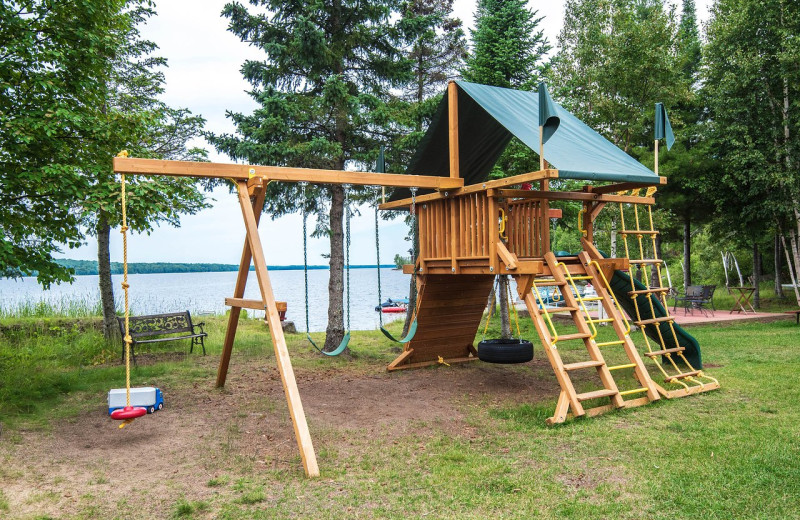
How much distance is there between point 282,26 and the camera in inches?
409

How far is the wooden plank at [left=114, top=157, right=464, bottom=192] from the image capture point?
18.5 feet

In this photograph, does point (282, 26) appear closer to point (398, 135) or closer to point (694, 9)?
point (398, 135)

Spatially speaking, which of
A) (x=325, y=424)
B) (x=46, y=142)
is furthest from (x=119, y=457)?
(x=46, y=142)

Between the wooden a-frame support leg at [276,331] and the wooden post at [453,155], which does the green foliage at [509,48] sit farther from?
the wooden a-frame support leg at [276,331]

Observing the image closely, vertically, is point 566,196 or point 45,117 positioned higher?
point 45,117

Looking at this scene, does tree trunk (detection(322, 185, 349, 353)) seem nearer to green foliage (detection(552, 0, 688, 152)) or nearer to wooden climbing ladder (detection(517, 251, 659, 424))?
wooden climbing ladder (detection(517, 251, 659, 424))

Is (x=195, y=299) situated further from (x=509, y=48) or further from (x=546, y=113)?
(x=546, y=113)

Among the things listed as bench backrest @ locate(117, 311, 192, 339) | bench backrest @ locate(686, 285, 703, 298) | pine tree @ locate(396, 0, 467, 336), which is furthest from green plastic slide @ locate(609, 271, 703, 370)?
bench backrest @ locate(686, 285, 703, 298)

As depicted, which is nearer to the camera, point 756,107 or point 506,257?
point 506,257

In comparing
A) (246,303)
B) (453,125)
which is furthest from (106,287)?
(453,125)

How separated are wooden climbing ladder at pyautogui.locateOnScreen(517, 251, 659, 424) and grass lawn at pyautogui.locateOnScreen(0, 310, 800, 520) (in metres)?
0.20

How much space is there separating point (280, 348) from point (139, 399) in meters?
2.50

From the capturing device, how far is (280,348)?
5348mm

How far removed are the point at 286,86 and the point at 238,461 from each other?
7745 mm
